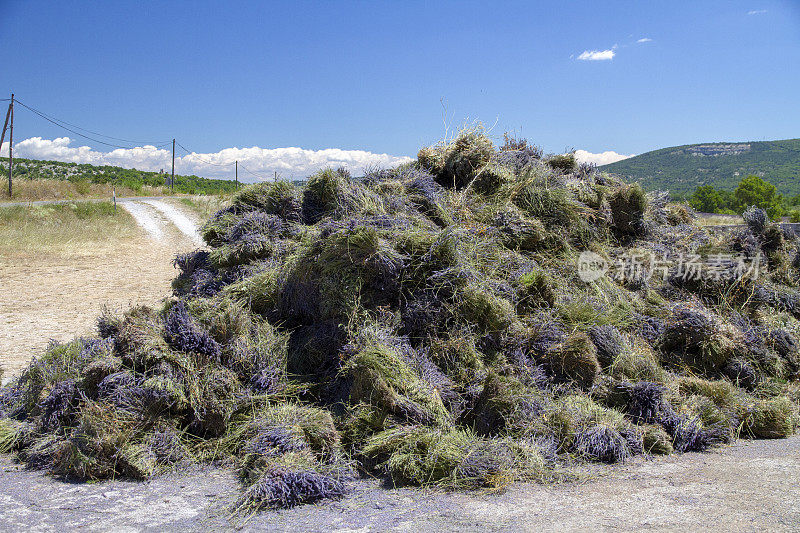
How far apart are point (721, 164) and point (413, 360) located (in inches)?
4003

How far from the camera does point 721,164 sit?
86875 mm

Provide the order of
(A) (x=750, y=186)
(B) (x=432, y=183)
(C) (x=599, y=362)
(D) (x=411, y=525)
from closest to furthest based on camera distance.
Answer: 1. (D) (x=411, y=525)
2. (C) (x=599, y=362)
3. (B) (x=432, y=183)
4. (A) (x=750, y=186)

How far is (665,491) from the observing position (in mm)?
3170

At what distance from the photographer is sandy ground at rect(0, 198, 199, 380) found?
707cm

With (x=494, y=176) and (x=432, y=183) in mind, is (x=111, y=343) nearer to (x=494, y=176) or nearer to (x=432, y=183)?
(x=432, y=183)

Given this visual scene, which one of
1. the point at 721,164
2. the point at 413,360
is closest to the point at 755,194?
the point at 413,360

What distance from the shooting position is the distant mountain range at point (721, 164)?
253 ft

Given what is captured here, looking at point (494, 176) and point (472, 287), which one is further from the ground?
point (494, 176)

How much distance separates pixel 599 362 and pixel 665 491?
1339mm

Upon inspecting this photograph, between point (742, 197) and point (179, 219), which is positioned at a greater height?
point (742, 197)

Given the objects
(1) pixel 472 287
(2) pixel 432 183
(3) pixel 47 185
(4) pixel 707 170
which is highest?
(4) pixel 707 170

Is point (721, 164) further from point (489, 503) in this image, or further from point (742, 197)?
point (489, 503)

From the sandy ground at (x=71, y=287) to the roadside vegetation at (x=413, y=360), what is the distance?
2.13 meters

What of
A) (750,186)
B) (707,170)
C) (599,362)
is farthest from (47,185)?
(707,170)
